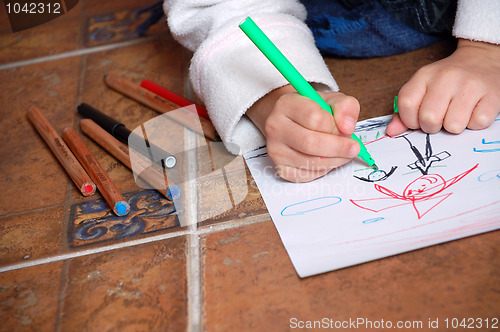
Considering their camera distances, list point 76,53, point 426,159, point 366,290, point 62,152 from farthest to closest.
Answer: point 76,53, point 62,152, point 426,159, point 366,290

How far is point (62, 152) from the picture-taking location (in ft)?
1.93

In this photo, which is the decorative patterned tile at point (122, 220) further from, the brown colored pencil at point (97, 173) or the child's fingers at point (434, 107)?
the child's fingers at point (434, 107)

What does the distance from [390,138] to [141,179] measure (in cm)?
27

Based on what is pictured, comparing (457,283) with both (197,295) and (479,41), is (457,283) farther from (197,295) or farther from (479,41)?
(479,41)

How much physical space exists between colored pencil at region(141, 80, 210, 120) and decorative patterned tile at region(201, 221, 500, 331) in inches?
9.9

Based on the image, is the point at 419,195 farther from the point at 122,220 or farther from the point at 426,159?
the point at 122,220

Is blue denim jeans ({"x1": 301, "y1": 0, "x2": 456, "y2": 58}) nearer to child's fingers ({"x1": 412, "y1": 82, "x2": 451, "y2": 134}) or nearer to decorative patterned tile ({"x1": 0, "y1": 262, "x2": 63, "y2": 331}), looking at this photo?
child's fingers ({"x1": 412, "y1": 82, "x2": 451, "y2": 134})

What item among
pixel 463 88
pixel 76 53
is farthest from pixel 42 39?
pixel 463 88

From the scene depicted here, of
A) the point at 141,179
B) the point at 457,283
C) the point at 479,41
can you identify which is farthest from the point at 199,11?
the point at 457,283

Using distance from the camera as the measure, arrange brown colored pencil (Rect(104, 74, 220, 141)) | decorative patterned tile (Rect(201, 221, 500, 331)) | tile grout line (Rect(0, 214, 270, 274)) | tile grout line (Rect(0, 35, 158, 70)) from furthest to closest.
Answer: tile grout line (Rect(0, 35, 158, 70)), brown colored pencil (Rect(104, 74, 220, 141)), tile grout line (Rect(0, 214, 270, 274)), decorative patterned tile (Rect(201, 221, 500, 331))

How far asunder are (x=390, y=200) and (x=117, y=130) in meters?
0.33

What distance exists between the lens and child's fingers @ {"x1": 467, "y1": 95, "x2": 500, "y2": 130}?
48 cm

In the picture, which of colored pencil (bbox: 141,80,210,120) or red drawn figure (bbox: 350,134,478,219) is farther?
colored pencil (bbox: 141,80,210,120)

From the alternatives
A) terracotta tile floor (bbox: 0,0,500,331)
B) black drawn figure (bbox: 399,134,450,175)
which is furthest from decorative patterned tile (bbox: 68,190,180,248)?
black drawn figure (bbox: 399,134,450,175)
